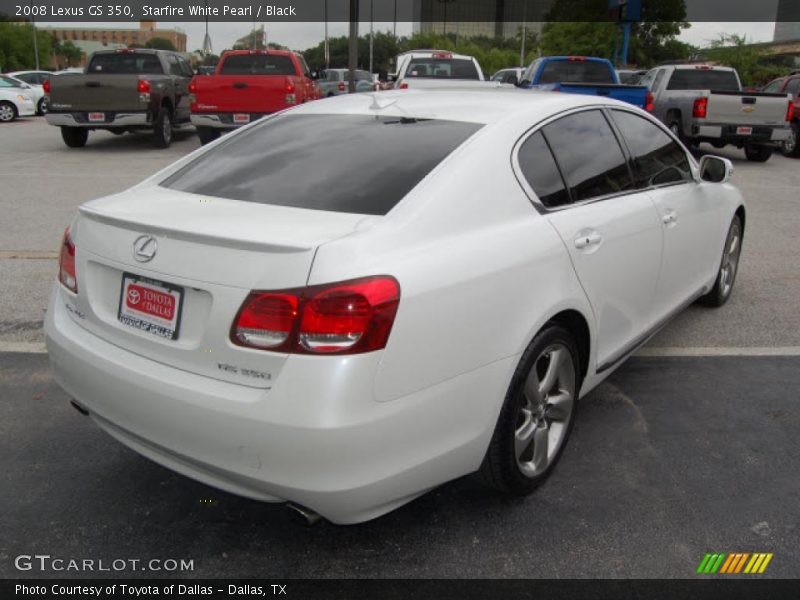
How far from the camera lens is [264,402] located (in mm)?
2248

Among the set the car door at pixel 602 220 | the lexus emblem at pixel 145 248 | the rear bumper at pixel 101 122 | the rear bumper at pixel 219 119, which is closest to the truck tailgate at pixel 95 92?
the rear bumper at pixel 101 122

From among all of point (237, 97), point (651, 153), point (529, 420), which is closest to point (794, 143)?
point (237, 97)

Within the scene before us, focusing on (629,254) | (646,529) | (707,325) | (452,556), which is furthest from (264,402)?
(707,325)

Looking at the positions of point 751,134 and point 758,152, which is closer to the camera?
point 751,134

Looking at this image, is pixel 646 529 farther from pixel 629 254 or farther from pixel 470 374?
pixel 629 254

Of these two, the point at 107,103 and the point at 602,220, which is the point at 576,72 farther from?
the point at 602,220

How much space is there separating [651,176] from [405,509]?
7.27ft

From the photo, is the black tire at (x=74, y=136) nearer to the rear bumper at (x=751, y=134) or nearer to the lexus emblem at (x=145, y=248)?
the rear bumper at (x=751, y=134)

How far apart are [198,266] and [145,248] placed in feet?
0.92

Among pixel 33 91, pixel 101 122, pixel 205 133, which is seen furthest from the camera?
pixel 33 91

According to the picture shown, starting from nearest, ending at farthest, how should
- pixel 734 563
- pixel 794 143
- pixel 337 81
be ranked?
1. pixel 734 563
2. pixel 794 143
3. pixel 337 81

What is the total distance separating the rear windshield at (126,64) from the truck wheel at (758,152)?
1266cm

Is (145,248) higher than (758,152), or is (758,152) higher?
(145,248)

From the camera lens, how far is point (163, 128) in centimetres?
1576
